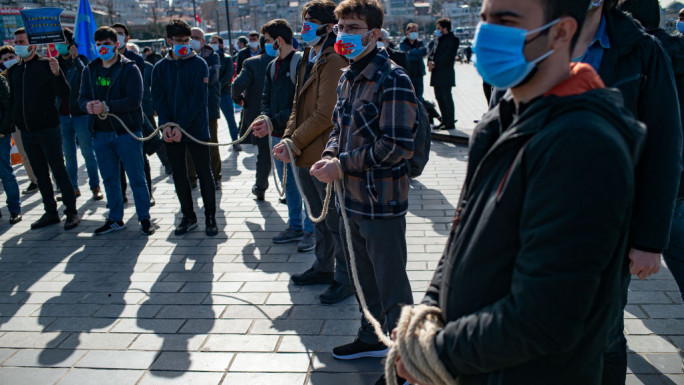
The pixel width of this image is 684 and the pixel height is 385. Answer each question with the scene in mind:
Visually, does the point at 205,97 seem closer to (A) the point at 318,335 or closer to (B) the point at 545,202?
(A) the point at 318,335

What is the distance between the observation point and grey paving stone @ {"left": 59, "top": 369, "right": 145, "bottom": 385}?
127 inches

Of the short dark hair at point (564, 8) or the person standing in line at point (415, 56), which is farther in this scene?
the person standing in line at point (415, 56)

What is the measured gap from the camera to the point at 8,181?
6.63 metres

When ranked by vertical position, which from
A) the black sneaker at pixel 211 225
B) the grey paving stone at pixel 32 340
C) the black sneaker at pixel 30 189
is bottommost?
the black sneaker at pixel 30 189

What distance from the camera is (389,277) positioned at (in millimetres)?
3070

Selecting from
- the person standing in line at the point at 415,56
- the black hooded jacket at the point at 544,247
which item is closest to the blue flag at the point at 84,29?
the person standing in line at the point at 415,56

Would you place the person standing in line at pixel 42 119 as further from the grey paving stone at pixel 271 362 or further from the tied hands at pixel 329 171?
the tied hands at pixel 329 171

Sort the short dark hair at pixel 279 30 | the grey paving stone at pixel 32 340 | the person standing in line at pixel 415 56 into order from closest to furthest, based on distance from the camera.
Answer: the grey paving stone at pixel 32 340
the short dark hair at pixel 279 30
the person standing in line at pixel 415 56

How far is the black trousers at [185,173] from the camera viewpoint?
5805 mm

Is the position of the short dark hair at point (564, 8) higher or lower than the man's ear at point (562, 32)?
higher

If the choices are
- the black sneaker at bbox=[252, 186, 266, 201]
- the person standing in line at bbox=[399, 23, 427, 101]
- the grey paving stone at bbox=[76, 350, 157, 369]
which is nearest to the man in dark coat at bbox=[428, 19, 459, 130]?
the person standing in line at bbox=[399, 23, 427, 101]

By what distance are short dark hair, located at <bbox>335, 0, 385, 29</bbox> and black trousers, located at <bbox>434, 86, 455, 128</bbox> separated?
733 cm

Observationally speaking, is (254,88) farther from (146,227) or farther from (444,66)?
(444,66)

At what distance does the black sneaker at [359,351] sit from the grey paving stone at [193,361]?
0.70m
